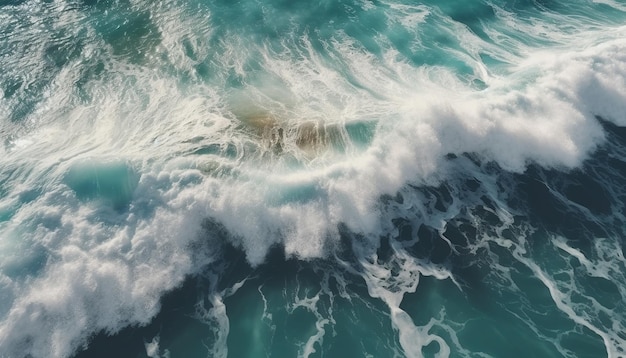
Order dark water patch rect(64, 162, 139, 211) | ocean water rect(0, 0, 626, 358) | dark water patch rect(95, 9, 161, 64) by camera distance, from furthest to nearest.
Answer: dark water patch rect(95, 9, 161, 64) → dark water patch rect(64, 162, 139, 211) → ocean water rect(0, 0, 626, 358)

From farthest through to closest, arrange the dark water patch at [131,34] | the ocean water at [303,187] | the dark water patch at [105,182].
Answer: the dark water patch at [131,34]
the dark water patch at [105,182]
the ocean water at [303,187]

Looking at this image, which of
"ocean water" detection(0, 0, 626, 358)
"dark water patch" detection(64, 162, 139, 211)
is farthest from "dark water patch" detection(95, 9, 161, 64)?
"dark water patch" detection(64, 162, 139, 211)

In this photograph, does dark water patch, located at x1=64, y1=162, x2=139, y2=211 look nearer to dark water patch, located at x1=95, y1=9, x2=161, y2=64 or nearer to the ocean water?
the ocean water

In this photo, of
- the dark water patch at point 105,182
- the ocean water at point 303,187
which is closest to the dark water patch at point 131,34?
the ocean water at point 303,187

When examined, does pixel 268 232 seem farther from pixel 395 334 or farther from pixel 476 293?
pixel 476 293

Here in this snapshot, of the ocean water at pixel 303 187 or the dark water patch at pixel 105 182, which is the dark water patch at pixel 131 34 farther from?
the dark water patch at pixel 105 182

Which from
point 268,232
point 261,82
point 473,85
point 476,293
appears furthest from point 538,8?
point 268,232

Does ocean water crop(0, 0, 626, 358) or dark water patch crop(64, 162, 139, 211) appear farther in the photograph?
dark water patch crop(64, 162, 139, 211)

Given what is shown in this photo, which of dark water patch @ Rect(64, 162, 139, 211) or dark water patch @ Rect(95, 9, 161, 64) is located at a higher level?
dark water patch @ Rect(95, 9, 161, 64)
